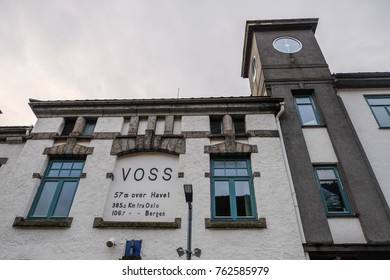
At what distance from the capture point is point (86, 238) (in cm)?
876

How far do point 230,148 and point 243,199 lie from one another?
211 centimetres

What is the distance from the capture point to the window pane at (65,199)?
959cm

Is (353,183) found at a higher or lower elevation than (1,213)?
higher

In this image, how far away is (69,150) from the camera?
1097 cm

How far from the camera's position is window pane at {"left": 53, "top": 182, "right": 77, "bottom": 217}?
9594 mm

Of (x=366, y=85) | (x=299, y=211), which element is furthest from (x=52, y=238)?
(x=366, y=85)

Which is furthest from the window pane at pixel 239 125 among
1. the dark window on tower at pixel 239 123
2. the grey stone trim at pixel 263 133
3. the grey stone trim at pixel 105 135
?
the grey stone trim at pixel 105 135

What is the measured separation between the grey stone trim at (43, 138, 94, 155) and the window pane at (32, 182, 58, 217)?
130 cm

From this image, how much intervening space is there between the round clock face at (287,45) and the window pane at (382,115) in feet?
16.8

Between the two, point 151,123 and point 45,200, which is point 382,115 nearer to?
point 151,123

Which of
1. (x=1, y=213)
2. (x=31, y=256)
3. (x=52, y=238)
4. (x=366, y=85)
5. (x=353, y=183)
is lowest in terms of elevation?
(x=31, y=256)

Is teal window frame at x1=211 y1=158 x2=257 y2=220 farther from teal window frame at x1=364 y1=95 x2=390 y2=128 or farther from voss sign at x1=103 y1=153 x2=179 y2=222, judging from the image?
teal window frame at x1=364 y1=95 x2=390 y2=128

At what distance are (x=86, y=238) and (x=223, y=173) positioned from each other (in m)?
5.22

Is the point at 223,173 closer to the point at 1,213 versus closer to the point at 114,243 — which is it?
the point at 114,243
